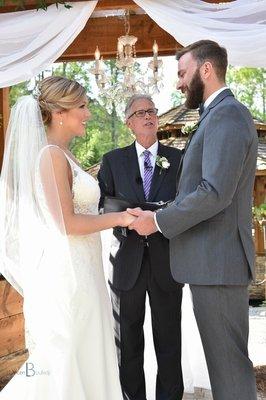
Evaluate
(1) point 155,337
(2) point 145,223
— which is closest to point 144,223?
(2) point 145,223

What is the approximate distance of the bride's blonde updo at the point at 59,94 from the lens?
126 inches

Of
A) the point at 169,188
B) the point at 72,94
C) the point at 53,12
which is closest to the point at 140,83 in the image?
the point at 53,12

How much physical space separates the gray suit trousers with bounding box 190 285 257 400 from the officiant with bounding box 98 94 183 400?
0.88m

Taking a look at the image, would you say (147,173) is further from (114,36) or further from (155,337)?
(114,36)

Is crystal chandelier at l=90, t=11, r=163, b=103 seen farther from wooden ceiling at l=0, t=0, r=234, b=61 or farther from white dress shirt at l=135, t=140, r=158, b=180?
white dress shirt at l=135, t=140, r=158, b=180

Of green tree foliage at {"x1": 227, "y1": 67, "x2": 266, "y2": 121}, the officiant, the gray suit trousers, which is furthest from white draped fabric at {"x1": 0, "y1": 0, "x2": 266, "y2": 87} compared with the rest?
green tree foliage at {"x1": 227, "y1": 67, "x2": 266, "y2": 121}

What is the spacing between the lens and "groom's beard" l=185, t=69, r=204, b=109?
2979 mm

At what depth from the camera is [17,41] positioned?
432 cm

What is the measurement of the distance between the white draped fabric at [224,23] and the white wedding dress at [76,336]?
1500mm

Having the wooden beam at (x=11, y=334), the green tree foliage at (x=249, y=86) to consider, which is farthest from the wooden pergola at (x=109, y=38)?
the green tree foliage at (x=249, y=86)

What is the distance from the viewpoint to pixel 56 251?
317 centimetres

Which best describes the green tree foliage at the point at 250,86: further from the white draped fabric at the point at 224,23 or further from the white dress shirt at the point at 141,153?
the white dress shirt at the point at 141,153

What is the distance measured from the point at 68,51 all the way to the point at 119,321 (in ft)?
11.3

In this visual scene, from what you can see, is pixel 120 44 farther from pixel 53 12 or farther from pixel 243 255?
pixel 243 255
